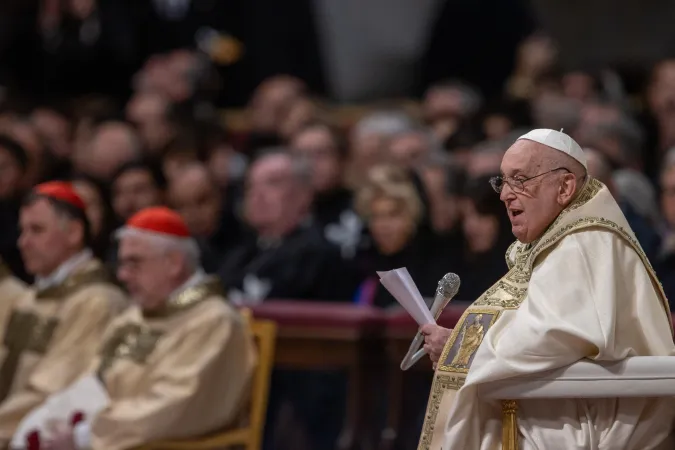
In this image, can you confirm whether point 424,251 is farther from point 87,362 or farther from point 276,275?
point 87,362

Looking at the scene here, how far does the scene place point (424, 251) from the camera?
8.11m

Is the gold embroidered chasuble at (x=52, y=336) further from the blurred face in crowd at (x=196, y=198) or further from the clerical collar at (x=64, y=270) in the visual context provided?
the blurred face in crowd at (x=196, y=198)

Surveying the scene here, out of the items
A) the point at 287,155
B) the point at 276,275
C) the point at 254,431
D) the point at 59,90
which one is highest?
the point at 59,90

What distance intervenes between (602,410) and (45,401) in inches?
143

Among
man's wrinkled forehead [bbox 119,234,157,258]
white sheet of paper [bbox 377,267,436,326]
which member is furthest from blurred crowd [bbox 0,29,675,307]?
white sheet of paper [bbox 377,267,436,326]

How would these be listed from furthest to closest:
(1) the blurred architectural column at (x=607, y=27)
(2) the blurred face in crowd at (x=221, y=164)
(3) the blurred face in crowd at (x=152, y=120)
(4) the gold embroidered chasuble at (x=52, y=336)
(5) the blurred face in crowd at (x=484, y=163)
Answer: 1. (1) the blurred architectural column at (x=607, y=27)
2. (3) the blurred face in crowd at (x=152, y=120)
3. (2) the blurred face in crowd at (x=221, y=164)
4. (5) the blurred face in crowd at (x=484, y=163)
5. (4) the gold embroidered chasuble at (x=52, y=336)

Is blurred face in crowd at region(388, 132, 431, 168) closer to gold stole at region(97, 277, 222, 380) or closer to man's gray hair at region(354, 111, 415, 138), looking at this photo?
man's gray hair at region(354, 111, 415, 138)

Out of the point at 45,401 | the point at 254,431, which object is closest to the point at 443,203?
the point at 254,431

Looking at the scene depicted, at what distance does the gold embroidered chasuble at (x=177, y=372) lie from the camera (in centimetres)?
712

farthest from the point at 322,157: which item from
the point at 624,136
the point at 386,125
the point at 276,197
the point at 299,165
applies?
the point at 624,136

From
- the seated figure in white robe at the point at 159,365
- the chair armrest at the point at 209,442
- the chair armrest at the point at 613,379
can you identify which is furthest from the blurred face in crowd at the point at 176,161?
the chair armrest at the point at 613,379

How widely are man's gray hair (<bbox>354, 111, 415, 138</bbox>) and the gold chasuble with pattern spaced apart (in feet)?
15.3

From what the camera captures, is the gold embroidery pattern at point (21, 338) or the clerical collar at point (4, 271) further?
the clerical collar at point (4, 271)

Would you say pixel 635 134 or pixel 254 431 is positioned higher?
pixel 635 134
